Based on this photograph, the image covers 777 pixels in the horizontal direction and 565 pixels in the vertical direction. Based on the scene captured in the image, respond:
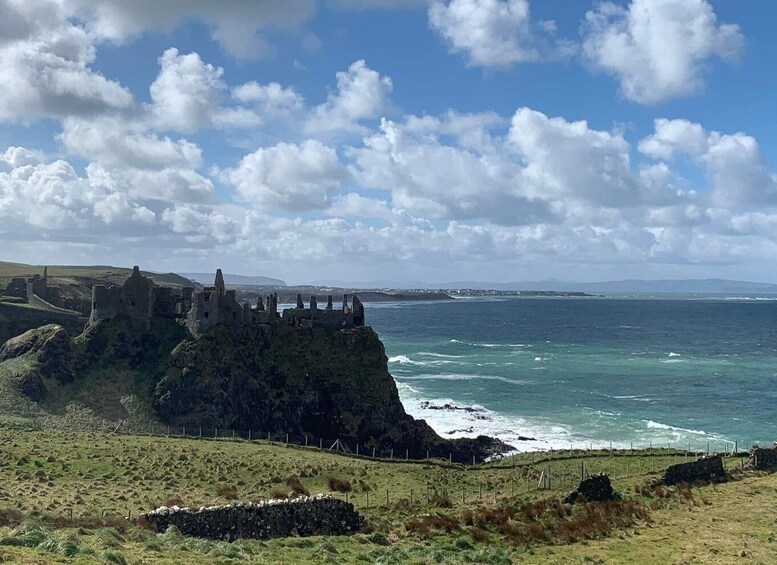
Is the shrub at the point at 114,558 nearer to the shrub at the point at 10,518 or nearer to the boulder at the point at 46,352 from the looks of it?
the shrub at the point at 10,518

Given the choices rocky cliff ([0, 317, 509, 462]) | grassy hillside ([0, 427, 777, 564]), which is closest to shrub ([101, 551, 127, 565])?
grassy hillside ([0, 427, 777, 564])

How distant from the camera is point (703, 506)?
2944 centimetres

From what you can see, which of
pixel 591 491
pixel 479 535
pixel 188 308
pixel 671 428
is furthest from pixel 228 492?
pixel 671 428

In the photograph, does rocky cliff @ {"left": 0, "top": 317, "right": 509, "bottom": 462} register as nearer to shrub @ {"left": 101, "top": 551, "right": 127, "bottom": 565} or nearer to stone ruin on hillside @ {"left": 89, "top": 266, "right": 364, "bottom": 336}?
stone ruin on hillside @ {"left": 89, "top": 266, "right": 364, "bottom": 336}

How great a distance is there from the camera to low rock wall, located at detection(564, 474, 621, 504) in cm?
2956

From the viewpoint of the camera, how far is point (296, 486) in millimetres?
33781

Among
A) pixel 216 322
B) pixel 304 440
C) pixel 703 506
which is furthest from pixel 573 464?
pixel 216 322

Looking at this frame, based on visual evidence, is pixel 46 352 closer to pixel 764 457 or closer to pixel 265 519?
pixel 265 519

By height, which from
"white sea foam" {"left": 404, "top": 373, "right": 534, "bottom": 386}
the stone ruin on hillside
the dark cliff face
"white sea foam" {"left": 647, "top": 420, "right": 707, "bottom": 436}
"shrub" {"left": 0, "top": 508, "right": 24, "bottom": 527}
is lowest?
"white sea foam" {"left": 404, "top": 373, "right": 534, "bottom": 386}

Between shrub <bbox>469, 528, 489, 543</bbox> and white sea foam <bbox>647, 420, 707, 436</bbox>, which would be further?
white sea foam <bbox>647, 420, 707, 436</bbox>

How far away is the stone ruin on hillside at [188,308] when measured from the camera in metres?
63.6

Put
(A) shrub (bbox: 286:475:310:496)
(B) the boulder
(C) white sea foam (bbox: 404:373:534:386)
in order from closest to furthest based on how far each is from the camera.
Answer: (A) shrub (bbox: 286:475:310:496) → (B) the boulder → (C) white sea foam (bbox: 404:373:534:386)

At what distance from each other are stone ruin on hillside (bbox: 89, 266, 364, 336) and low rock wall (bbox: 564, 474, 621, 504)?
139 feet

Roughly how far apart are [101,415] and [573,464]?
38426 mm
